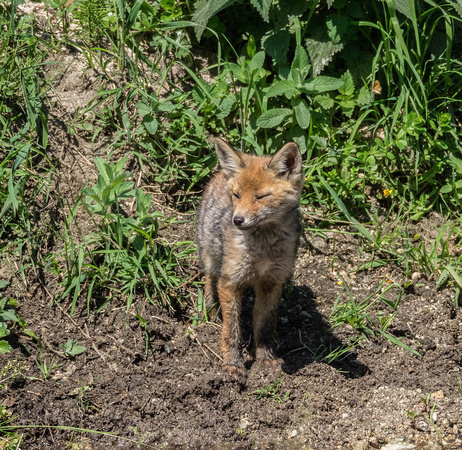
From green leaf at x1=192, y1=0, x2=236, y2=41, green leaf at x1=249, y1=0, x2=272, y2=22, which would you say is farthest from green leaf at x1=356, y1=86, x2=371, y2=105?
green leaf at x1=192, y1=0, x2=236, y2=41

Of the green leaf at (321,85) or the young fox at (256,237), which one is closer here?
the young fox at (256,237)

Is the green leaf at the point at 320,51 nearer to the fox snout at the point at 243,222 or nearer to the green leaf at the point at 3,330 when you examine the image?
the fox snout at the point at 243,222

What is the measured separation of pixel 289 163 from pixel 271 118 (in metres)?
1.37

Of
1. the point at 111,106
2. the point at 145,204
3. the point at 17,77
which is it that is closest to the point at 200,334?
the point at 145,204

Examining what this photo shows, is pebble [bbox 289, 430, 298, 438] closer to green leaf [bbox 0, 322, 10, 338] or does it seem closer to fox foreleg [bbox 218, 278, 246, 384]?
fox foreleg [bbox 218, 278, 246, 384]

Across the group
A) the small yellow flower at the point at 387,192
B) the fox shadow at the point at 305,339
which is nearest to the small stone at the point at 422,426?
the fox shadow at the point at 305,339

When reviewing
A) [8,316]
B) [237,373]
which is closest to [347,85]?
[237,373]

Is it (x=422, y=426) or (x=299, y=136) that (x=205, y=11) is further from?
(x=422, y=426)

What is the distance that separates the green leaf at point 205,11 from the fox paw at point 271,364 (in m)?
3.10

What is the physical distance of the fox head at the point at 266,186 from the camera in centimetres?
496

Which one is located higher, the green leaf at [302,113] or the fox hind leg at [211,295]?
the green leaf at [302,113]

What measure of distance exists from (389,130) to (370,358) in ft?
8.15

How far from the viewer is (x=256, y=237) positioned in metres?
5.18

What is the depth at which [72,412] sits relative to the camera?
15.7ft
